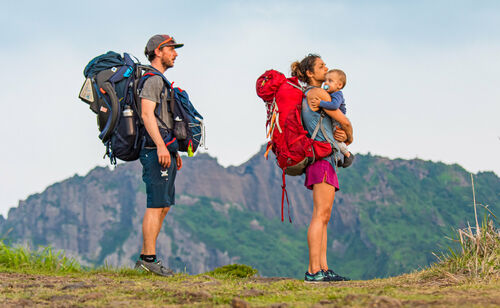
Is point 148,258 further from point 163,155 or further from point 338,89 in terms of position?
point 338,89

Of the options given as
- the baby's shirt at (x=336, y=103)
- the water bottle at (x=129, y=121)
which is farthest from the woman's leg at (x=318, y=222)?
the water bottle at (x=129, y=121)

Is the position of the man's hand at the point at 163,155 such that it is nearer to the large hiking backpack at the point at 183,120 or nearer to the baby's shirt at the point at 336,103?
the large hiking backpack at the point at 183,120

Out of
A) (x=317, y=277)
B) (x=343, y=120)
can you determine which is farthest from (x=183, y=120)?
(x=317, y=277)

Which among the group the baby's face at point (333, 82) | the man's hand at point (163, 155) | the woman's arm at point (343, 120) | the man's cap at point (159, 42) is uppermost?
the man's cap at point (159, 42)

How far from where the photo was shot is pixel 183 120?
24.0 feet

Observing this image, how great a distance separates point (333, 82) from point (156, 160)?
7.41ft

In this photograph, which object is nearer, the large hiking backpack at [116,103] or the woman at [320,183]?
the woman at [320,183]

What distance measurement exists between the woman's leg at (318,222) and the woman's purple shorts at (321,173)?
2.1 inches

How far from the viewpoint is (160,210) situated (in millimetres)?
7230

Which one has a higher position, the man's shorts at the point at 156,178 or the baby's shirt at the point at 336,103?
the baby's shirt at the point at 336,103

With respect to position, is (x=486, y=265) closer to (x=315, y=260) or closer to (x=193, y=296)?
Answer: (x=315, y=260)

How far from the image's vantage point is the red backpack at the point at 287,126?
21.3 ft

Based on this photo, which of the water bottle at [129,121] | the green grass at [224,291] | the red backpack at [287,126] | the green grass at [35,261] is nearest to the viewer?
the green grass at [224,291]

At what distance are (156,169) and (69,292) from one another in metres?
2.03
